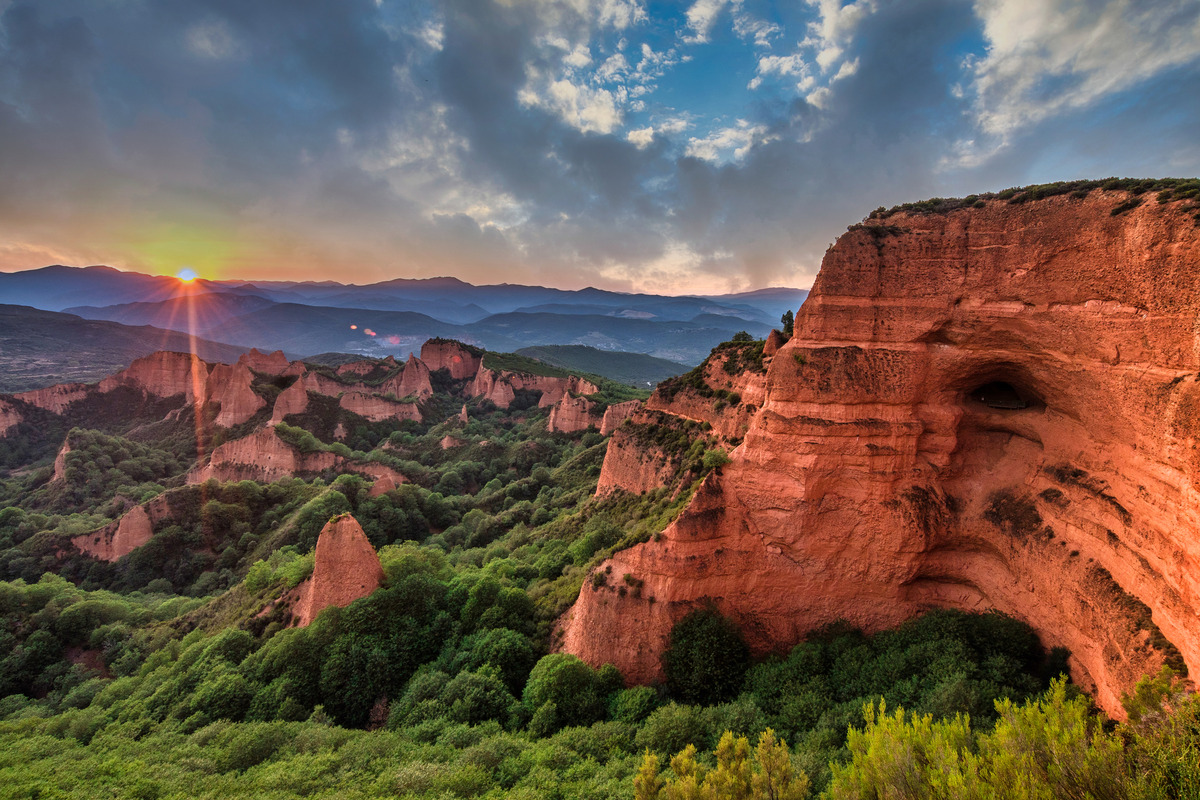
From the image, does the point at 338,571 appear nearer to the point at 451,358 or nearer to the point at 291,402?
the point at 291,402

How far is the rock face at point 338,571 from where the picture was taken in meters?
21.0

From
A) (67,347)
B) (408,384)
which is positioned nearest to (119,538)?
(408,384)

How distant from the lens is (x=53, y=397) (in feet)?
235

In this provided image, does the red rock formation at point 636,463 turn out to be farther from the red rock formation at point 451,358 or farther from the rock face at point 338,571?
the red rock formation at point 451,358

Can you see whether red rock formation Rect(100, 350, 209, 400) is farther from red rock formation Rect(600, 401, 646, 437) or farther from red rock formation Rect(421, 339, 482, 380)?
red rock formation Rect(600, 401, 646, 437)

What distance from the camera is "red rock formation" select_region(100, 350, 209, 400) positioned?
239ft

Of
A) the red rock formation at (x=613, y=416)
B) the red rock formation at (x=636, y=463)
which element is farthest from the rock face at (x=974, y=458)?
the red rock formation at (x=613, y=416)

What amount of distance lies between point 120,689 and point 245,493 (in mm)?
23502

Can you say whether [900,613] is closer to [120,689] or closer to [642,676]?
[642,676]

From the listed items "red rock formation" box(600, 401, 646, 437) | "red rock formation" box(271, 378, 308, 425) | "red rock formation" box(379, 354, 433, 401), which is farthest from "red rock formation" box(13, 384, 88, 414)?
"red rock formation" box(600, 401, 646, 437)

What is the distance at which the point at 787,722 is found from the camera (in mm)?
13047

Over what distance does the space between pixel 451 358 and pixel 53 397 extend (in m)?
63.2

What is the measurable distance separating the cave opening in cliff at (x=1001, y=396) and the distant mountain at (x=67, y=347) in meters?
167

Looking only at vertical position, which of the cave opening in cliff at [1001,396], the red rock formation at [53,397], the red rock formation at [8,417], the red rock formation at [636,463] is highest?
the cave opening in cliff at [1001,396]
